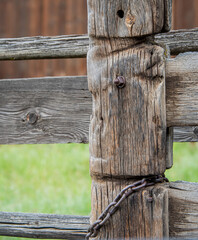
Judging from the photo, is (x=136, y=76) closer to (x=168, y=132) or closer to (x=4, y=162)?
(x=168, y=132)

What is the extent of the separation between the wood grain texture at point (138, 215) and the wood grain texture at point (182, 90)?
28 cm

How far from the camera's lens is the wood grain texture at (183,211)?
4.93 ft

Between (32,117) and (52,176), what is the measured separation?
3145 millimetres

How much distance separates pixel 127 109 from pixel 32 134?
1.06 metres

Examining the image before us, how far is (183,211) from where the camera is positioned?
59.8 inches

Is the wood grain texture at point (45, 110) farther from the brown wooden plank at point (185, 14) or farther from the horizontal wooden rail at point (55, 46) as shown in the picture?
the brown wooden plank at point (185, 14)

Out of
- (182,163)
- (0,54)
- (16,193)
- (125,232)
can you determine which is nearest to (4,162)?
(16,193)

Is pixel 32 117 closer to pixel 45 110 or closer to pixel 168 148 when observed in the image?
pixel 45 110

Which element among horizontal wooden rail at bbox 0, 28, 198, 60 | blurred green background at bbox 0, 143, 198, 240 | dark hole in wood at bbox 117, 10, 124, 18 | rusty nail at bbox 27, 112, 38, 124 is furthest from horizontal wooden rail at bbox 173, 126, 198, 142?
blurred green background at bbox 0, 143, 198, 240

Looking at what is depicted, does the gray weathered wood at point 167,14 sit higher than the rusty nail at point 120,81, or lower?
higher

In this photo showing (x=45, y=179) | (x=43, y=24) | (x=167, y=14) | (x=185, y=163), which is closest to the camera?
(x=167, y=14)

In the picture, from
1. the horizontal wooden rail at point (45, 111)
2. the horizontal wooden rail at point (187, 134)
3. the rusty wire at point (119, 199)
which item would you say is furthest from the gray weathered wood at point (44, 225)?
the rusty wire at point (119, 199)

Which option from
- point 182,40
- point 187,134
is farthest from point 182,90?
point 187,134

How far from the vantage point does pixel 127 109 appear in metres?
1.51
